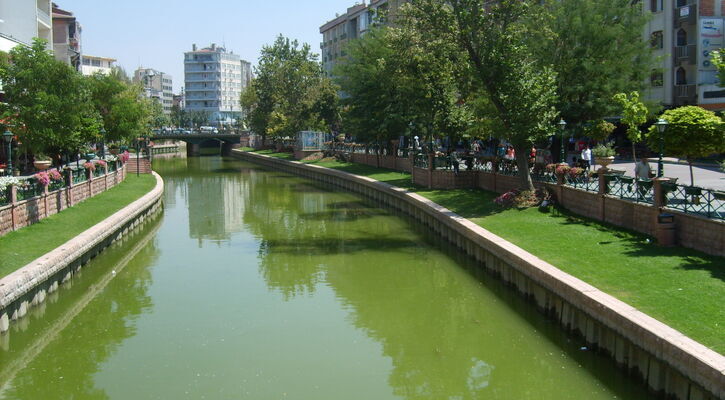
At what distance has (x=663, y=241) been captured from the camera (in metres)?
20.0

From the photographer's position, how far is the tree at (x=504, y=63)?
1177 inches

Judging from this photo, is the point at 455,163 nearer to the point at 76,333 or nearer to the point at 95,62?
the point at 76,333

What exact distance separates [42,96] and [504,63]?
19.3 meters

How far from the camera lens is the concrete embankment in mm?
17219

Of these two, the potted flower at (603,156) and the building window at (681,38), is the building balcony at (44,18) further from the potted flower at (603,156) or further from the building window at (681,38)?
the building window at (681,38)

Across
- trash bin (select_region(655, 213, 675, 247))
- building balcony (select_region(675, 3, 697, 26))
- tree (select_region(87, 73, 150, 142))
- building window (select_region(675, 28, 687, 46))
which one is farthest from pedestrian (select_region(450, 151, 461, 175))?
tree (select_region(87, 73, 150, 142))

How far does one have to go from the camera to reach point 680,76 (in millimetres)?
49062

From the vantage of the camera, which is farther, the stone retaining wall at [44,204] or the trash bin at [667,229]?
the stone retaining wall at [44,204]

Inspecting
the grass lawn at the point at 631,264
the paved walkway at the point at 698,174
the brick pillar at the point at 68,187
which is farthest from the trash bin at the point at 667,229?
the brick pillar at the point at 68,187

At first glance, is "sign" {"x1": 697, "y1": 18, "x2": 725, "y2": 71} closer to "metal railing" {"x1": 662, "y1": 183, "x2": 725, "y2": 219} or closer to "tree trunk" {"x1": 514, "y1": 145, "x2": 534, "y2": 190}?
"tree trunk" {"x1": 514, "y1": 145, "x2": 534, "y2": 190}

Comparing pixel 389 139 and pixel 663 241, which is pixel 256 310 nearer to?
pixel 663 241

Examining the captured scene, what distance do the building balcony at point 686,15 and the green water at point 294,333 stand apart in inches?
1112

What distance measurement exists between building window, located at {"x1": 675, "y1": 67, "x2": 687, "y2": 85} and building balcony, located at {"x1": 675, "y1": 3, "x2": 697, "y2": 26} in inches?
119

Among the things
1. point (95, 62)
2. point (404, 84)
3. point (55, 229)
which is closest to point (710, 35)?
point (404, 84)
